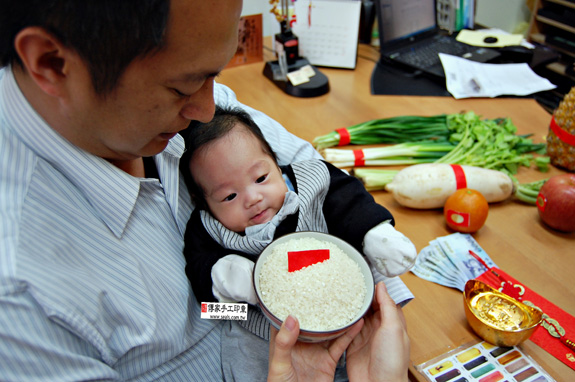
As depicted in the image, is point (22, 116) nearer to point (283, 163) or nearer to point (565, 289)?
point (283, 163)

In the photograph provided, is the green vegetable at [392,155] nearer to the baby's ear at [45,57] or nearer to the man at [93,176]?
the man at [93,176]

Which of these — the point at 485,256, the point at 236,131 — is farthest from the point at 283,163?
the point at 485,256

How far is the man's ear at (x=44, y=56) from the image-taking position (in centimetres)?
66

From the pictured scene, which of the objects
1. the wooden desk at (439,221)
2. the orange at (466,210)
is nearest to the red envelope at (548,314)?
the wooden desk at (439,221)

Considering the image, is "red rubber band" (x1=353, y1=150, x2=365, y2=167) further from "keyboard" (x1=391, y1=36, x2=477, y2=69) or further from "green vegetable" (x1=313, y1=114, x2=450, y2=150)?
"keyboard" (x1=391, y1=36, x2=477, y2=69)

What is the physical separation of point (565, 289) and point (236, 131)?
1.16 metres

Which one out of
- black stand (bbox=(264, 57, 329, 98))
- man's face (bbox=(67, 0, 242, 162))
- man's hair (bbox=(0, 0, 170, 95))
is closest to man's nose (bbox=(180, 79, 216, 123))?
man's face (bbox=(67, 0, 242, 162))

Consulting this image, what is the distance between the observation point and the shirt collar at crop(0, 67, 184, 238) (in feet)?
2.68

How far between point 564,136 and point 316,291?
1415 mm

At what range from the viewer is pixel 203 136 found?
1244mm

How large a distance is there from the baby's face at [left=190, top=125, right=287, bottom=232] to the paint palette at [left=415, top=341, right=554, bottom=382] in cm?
61

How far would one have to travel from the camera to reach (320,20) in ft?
8.14

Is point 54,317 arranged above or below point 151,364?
above

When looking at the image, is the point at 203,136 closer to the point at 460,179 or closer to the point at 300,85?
the point at 460,179
